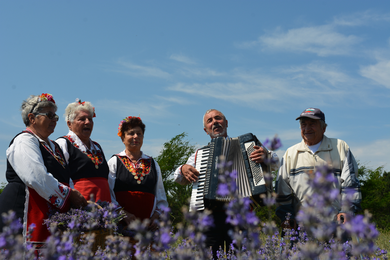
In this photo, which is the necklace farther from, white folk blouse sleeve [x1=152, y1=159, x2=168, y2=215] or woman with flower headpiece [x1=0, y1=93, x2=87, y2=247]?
white folk blouse sleeve [x1=152, y1=159, x2=168, y2=215]

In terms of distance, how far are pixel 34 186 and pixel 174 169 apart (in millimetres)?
9611

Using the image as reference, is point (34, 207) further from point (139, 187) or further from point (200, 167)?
point (200, 167)

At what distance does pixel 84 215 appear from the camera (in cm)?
255

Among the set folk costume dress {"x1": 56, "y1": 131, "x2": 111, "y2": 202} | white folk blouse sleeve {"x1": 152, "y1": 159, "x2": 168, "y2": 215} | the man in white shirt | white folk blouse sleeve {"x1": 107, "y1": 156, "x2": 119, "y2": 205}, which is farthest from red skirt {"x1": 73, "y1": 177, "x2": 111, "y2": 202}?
the man in white shirt

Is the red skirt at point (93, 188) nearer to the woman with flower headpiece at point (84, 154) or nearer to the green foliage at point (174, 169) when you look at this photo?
the woman with flower headpiece at point (84, 154)

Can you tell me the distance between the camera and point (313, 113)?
376 cm

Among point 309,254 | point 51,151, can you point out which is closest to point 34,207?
point 51,151

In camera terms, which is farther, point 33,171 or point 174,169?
point 174,169

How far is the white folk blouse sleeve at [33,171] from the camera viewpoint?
271 centimetres

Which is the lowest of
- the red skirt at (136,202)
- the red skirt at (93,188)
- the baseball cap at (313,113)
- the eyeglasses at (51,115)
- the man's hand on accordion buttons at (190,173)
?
the red skirt at (136,202)

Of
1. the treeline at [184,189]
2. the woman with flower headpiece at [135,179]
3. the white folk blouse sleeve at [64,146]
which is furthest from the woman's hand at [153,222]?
the treeline at [184,189]

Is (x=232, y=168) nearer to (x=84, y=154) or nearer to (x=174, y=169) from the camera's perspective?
(x=84, y=154)

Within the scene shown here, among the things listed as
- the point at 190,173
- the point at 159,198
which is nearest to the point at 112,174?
the point at 159,198

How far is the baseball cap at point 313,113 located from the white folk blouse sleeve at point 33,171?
2752mm
